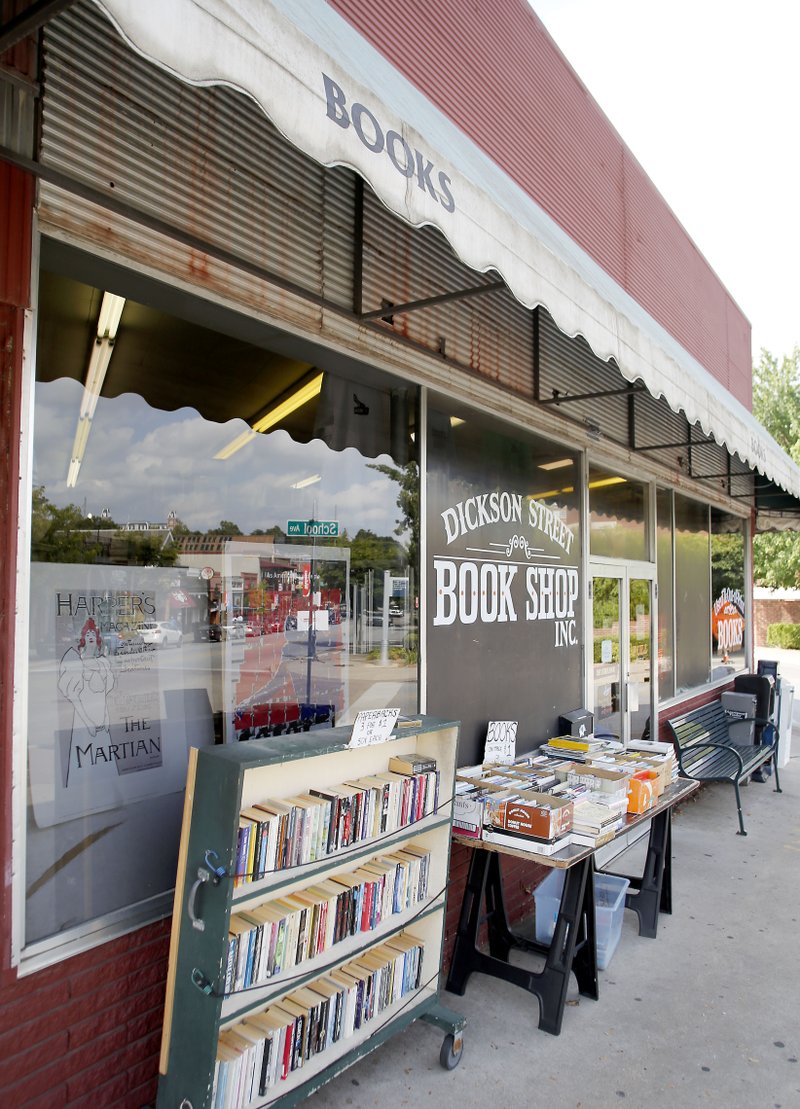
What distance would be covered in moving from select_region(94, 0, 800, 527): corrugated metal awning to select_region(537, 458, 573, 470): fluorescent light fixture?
1531 mm

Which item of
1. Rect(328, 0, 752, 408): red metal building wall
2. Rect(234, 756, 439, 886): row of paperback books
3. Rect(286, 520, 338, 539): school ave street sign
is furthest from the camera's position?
Rect(328, 0, 752, 408): red metal building wall

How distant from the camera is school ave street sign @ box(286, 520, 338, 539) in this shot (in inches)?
144

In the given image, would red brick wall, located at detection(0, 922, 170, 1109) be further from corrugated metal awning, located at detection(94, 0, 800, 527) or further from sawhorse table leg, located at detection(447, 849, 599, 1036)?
corrugated metal awning, located at detection(94, 0, 800, 527)

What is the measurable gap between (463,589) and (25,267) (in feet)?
9.19

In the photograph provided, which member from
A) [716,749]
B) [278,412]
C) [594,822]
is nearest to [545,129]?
[278,412]

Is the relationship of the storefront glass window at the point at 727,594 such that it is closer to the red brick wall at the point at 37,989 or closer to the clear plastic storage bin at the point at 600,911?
the clear plastic storage bin at the point at 600,911

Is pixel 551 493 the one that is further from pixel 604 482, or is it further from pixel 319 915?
pixel 319 915

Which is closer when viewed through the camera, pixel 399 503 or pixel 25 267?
pixel 25 267

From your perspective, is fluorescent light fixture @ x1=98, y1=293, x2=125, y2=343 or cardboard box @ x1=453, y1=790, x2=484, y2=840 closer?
fluorescent light fixture @ x1=98, y1=293, x2=125, y2=343

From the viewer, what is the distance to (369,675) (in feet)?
12.7

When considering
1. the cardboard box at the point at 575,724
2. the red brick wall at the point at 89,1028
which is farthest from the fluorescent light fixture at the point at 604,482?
the red brick wall at the point at 89,1028

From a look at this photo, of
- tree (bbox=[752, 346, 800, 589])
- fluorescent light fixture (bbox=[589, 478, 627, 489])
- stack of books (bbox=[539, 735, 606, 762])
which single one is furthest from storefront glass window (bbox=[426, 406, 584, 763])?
tree (bbox=[752, 346, 800, 589])

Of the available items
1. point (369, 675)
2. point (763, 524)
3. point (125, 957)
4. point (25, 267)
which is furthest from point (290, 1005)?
point (763, 524)

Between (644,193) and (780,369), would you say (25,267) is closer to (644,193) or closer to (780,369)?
(644,193)
